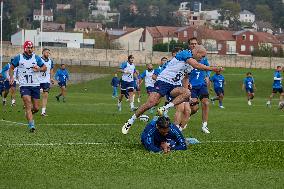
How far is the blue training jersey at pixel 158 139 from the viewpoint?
1456 centimetres

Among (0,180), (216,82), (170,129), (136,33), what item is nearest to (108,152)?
(170,129)

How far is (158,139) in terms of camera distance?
14.6 meters

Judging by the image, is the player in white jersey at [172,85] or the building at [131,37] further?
the building at [131,37]

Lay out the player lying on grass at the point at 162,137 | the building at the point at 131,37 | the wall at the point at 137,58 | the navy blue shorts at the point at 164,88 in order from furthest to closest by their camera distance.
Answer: the building at the point at 131,37
the wall at the point at 137,58
the navy blue shorts at the point at 164,88
the player lying on grass at the point at 162,137

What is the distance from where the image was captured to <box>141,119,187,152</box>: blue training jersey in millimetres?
14562

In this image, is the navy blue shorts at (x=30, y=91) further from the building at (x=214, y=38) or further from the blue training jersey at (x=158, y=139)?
the building at (x=214, y=38)

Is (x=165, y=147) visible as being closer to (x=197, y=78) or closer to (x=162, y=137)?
(x=162, y=137)

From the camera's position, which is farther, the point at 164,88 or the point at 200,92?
the point at 200,92

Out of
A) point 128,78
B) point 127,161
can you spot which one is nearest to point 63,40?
point 128,78

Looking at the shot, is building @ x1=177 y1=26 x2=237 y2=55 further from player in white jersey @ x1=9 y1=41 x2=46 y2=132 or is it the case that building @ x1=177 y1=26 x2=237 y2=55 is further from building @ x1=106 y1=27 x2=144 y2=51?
player in white jersey @ x1=9 y1=41 x2=46 y2=132

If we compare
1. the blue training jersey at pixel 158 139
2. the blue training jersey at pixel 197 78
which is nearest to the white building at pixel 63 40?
the blue training jersey at pixel 197 78

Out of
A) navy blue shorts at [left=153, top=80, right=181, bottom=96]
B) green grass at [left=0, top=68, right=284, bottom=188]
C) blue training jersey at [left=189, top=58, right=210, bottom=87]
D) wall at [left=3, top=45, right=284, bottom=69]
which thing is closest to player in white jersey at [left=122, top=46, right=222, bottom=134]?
navy blue shorts at [left=153, top=80, right=181, bottom=96]

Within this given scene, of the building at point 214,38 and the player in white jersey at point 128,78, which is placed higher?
the player in white jersey at point 128,78

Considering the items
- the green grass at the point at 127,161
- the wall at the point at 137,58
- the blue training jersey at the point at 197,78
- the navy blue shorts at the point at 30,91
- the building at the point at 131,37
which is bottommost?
the building at the point at 131,37
